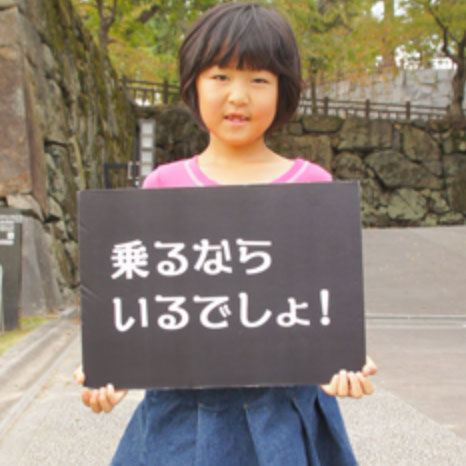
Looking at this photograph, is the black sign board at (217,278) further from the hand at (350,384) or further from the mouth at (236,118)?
the mouth at (236,118)

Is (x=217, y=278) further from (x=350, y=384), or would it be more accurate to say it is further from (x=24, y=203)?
(x=24, y=203)

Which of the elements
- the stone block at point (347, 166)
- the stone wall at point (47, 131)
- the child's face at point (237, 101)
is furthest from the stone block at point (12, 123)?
the stone block at point (347, 166)

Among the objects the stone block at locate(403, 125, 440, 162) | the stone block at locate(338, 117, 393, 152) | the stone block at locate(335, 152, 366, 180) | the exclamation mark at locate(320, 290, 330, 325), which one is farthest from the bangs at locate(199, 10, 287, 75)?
the stone block at locate(403, 125, 440, 162)

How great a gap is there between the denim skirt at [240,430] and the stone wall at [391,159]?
15931mm

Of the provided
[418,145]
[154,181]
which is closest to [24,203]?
[154,181]

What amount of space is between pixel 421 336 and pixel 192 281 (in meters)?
4.78

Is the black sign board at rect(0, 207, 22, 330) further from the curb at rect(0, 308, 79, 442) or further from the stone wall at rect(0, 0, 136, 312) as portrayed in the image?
the stone wall at rect(0, 0, 136, 312)

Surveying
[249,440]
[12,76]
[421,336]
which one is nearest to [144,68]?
[12,76]

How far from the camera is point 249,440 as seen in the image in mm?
1373

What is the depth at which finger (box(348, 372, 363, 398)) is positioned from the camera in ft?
4.35

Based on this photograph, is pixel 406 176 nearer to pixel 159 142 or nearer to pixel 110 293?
pixel 159 142

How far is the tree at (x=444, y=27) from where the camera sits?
730 inches

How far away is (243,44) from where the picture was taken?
1.43 m

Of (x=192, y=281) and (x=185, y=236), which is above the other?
(x=185, y=236)
